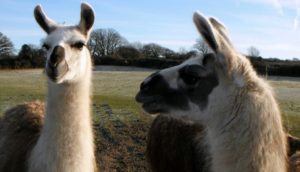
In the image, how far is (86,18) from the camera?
17.0ft

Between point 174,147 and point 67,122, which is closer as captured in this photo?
point 67,122

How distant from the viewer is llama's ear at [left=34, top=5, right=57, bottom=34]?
5180 millimetres

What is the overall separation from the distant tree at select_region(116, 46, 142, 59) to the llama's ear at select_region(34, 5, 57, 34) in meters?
45.7

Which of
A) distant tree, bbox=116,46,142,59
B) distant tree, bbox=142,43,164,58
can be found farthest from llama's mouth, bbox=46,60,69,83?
distant tree, bbox=116,46,142,59

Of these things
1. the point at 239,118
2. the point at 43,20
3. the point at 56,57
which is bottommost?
the point at 239,118

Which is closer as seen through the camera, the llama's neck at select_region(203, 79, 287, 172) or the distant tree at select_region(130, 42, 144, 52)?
the llama's neck at select_region(203, 79, 287, 172)

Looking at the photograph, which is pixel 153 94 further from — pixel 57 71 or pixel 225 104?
pixel 57 71

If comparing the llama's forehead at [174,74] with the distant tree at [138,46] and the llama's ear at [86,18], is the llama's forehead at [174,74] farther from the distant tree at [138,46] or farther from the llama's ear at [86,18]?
the distant tree at [138,46]

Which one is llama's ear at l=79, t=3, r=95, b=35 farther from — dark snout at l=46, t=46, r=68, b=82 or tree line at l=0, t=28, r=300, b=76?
tree line at l=0, t=28, r=300, b=76

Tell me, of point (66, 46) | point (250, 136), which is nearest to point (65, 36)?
point (66, 46)

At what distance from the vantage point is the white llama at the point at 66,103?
180 inches

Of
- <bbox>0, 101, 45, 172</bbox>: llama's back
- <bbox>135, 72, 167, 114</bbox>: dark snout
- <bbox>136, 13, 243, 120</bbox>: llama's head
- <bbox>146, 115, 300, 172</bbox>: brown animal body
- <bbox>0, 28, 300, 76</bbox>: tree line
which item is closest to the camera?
<bbox>136, 13, 243, 120</bbox>: llama's head

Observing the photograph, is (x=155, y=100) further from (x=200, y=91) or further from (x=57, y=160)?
(x=57, y=160)

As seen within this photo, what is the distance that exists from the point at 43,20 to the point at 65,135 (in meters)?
1.45
